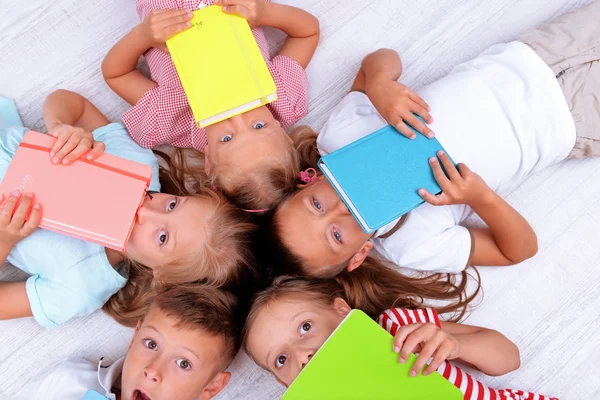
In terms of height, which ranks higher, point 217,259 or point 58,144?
point 58,144

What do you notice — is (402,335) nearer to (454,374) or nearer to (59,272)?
(454,374)

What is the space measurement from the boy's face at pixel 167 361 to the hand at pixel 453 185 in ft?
1.44

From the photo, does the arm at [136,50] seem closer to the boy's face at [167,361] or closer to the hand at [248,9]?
the hand at [248,9]

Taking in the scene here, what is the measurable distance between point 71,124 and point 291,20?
490mm

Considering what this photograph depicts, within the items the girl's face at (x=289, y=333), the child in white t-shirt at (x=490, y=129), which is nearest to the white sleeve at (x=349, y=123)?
the child in white t-shirt at (x=490, y=129)

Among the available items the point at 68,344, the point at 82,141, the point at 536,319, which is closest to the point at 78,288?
the point at 68,344

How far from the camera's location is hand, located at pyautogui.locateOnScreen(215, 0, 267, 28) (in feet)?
2.98

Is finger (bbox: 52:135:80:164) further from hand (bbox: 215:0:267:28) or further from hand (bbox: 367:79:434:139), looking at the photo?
hand (bbox: 367:79:434:139)

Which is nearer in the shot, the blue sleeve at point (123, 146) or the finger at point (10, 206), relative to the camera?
the finger at point (10, 206)

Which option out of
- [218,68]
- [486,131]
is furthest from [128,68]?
[486,131]

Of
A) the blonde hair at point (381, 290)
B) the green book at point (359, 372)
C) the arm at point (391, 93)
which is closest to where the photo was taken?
the green book at point (359, 372)

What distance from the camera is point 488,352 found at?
0.92 m

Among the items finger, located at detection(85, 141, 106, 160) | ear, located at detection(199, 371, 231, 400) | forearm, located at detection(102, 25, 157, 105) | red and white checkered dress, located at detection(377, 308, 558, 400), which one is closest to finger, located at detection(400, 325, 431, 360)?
red and white checkered dress, located at detection(377, 308, 558, 400)

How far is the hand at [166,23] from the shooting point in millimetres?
890
